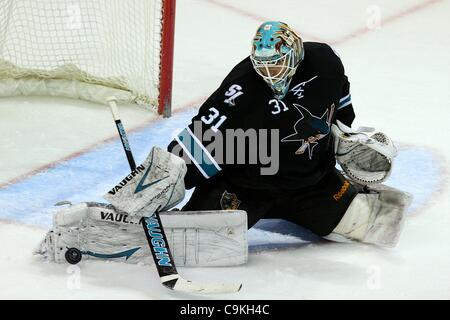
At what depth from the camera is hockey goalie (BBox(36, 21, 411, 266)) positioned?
351cm

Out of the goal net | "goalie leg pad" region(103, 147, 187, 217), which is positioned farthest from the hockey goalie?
the goal net

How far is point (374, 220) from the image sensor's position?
374 centimetres

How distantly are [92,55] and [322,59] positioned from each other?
151 cm

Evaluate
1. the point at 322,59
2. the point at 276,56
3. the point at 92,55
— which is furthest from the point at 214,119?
the point at 92,55

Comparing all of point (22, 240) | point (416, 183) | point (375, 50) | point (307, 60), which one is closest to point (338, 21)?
point (375, 50)

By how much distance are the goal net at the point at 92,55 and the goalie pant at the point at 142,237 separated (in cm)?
123

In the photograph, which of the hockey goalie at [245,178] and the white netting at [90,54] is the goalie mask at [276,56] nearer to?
the hockey goalie at [245,178]

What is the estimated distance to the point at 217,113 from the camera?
3570 millimetres

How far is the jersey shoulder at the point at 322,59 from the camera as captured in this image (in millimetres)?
3661

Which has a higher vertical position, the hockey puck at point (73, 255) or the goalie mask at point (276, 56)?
the goalie mask at point (276, 56)

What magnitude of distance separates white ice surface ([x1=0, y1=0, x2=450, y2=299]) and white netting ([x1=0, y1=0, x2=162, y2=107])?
0.24 feet

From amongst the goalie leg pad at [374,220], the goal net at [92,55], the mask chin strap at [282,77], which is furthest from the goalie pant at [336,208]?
the goal net at [92,55]

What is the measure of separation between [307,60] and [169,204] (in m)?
0.61

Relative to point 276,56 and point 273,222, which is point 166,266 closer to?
point 273,222
